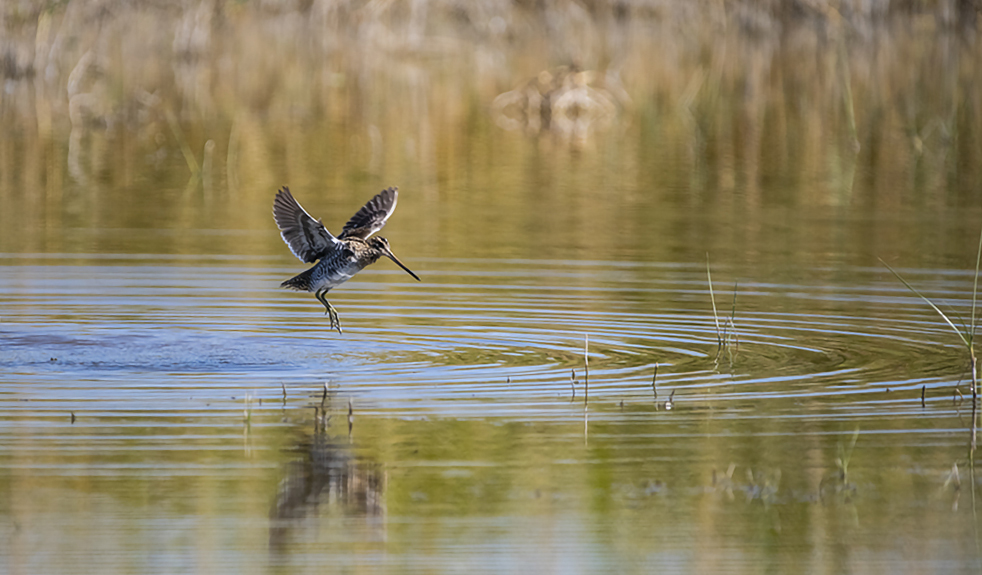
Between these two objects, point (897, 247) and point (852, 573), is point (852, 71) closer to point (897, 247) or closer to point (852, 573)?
point (897, 247)

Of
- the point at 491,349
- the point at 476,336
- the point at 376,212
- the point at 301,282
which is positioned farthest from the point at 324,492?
the point at 301,282

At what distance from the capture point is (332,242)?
996cm

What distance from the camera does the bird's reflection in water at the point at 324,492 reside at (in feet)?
20.0

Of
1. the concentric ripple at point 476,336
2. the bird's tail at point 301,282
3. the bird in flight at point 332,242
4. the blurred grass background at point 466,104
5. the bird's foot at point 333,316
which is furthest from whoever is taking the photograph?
the blurred grass background at point 466,104

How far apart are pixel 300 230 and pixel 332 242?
0.31 meters

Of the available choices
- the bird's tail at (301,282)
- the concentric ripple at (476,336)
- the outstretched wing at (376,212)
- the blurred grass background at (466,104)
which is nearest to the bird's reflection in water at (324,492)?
the concentric ripple at (476,336)

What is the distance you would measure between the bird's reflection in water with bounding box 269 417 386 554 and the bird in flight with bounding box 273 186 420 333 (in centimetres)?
261

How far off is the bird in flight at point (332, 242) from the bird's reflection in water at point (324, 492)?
2.61 m

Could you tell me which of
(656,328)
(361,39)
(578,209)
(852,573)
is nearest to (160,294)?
(656,328)

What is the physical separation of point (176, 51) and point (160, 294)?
2590cm

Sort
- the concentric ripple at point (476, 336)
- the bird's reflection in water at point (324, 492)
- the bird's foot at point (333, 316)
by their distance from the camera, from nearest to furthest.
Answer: the bird's reflection in water at point (324, 492) → the concentric ripple at point (476, 336) → the bird's foot at point (333, 316)

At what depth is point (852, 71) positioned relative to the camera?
112 ft

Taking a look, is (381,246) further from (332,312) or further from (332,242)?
(332,312)

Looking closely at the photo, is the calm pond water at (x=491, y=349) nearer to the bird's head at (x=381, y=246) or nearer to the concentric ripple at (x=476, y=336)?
the concentric ripple at (x=476, y=336)
